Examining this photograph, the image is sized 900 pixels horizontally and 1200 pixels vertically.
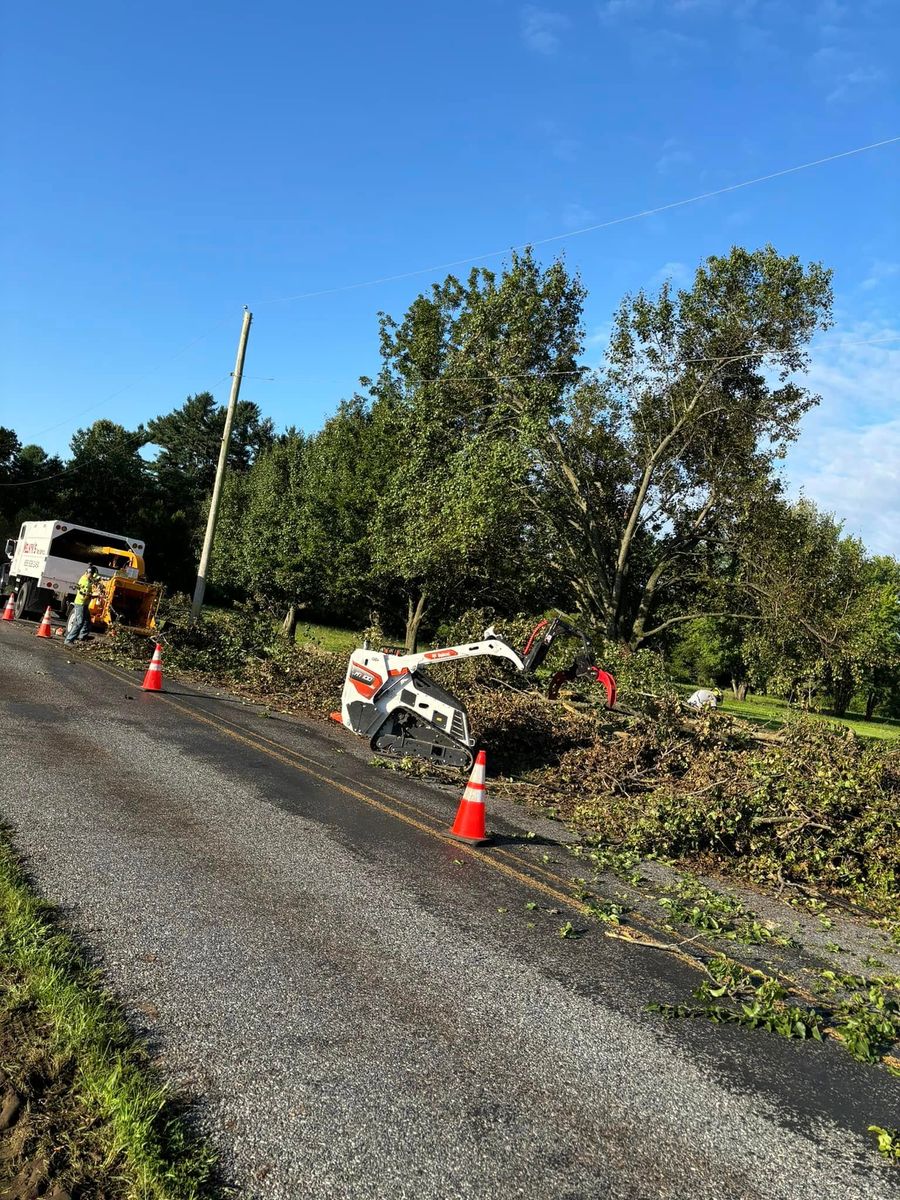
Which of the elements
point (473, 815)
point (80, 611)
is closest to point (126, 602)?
point (80, 611)

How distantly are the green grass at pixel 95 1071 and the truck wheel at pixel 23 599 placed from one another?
68.0ft

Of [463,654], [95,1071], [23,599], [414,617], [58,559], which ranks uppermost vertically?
[414,617]

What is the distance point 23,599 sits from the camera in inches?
908

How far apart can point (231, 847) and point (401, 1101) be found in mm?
3278

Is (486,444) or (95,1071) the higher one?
(486,444)

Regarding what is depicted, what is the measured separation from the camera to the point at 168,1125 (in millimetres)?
2838

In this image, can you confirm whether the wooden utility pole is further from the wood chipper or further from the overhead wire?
the overhead wire

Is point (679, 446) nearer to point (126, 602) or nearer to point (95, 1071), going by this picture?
point (126, 602)

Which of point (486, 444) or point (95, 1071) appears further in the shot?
point (486, 444)

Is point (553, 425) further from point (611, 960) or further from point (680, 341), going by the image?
point (611, 960)

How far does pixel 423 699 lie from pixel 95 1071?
7.14m

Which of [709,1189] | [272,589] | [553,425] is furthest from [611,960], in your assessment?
[272,589]

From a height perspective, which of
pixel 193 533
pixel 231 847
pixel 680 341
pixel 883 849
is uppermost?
pixel 680 341

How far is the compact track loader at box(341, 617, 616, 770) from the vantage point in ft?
32.7
